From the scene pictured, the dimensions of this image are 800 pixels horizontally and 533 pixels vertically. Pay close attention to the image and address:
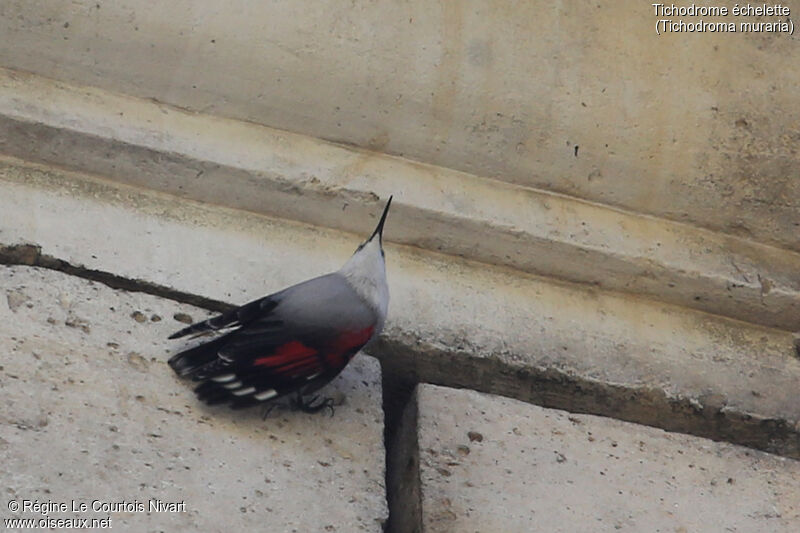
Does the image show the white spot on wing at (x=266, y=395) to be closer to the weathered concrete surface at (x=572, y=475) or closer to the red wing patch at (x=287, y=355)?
the red wing patch at (x=287, y=355)

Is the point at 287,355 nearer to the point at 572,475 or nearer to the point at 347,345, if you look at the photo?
the point at 347,345

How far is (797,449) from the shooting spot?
2.46 m

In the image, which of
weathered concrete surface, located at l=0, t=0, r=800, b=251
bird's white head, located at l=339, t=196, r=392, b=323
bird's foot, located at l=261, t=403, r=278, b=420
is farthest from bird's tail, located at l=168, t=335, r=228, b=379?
weathered concrete surface, located at l=0, t=0, r=800, b=251

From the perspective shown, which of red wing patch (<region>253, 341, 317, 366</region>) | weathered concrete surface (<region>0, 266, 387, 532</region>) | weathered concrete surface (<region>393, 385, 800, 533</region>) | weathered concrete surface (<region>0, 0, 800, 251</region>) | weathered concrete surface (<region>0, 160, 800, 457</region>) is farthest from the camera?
weathered concrete surface (<region>0, 0, 800, 251</region>)

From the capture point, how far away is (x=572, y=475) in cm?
220

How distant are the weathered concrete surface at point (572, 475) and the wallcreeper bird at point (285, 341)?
264 mm

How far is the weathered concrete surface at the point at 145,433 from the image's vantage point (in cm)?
187

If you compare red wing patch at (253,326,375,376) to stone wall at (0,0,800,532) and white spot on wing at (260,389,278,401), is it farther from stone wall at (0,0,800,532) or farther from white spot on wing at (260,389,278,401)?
stone wall at (0,0,800,532)

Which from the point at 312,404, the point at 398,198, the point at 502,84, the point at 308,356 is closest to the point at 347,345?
the point at 308,356

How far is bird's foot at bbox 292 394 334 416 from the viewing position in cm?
213

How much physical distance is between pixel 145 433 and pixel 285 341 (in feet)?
0.86

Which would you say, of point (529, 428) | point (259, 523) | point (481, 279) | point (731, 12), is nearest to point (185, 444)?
point (259, 523)

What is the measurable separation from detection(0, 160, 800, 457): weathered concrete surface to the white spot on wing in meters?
0.37

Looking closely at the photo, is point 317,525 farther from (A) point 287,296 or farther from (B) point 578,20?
(B) point 578,20
